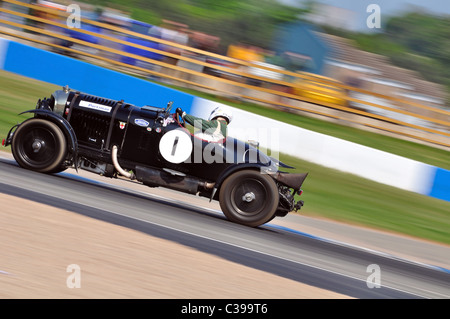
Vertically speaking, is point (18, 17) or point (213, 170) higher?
point (18, 17)

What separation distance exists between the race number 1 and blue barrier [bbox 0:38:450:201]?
213 inches

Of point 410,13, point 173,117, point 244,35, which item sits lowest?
point 173,117

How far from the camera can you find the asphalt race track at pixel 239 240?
620 cm

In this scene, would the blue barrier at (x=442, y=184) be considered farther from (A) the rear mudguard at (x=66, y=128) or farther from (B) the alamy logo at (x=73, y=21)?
(B) the alamy logo at (x=73, y=21)

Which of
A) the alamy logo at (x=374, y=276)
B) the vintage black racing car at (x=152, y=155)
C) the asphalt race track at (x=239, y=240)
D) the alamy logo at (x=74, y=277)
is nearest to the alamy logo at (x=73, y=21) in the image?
the asphalt race track at (x=239, y=240)

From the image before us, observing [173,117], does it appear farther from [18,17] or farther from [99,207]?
[18,17]

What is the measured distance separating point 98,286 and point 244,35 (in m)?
19.3

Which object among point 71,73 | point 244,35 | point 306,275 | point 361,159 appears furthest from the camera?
point 244,35

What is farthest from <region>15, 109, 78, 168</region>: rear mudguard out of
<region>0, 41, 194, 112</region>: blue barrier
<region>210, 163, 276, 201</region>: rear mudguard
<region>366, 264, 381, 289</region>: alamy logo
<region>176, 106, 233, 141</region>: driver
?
<region>0, 41, 194, 112</region>: blue barrier

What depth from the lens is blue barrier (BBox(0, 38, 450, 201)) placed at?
12297mm

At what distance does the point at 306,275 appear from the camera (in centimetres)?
611
